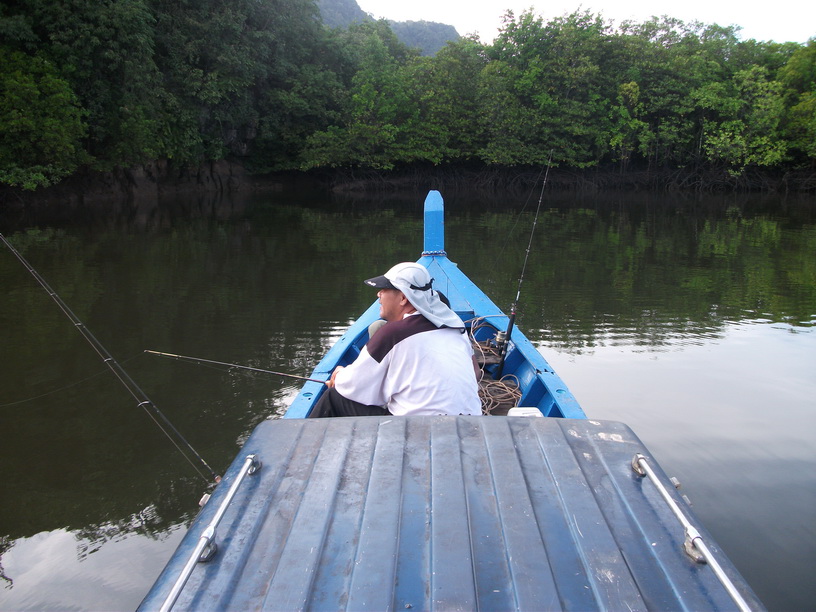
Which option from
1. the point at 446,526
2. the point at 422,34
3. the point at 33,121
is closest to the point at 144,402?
the point at 446,526

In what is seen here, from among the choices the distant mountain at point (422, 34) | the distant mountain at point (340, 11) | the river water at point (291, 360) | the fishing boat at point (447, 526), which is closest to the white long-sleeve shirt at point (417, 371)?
the fishing boat at point (447, 526)

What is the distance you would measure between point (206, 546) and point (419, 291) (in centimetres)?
134

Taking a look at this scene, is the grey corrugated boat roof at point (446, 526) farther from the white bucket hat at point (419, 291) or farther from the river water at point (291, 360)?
the river water at point (291, 360)

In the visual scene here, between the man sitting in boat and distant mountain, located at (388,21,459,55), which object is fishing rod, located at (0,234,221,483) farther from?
distant mountain, located at (388,21,459,55)

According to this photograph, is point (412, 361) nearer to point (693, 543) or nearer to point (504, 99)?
point (693, 543)

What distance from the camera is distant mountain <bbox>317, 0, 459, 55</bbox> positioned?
63438 mm

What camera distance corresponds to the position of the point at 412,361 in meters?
2.30

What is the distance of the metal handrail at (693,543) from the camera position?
1.27 metres

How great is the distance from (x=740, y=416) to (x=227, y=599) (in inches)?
168

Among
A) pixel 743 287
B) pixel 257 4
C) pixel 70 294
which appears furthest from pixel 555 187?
pixel 70 294

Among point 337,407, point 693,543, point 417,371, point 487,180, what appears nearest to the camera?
point 693,543

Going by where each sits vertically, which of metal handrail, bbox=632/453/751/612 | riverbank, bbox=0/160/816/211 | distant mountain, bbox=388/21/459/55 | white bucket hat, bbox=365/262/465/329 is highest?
distant mountain, bbox=388/21/459/55

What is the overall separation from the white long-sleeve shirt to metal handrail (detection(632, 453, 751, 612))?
0.76 m

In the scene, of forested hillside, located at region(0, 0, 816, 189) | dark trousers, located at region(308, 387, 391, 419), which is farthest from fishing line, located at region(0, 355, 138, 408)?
forested hillside, located at region(0, 0, 816, 189)
